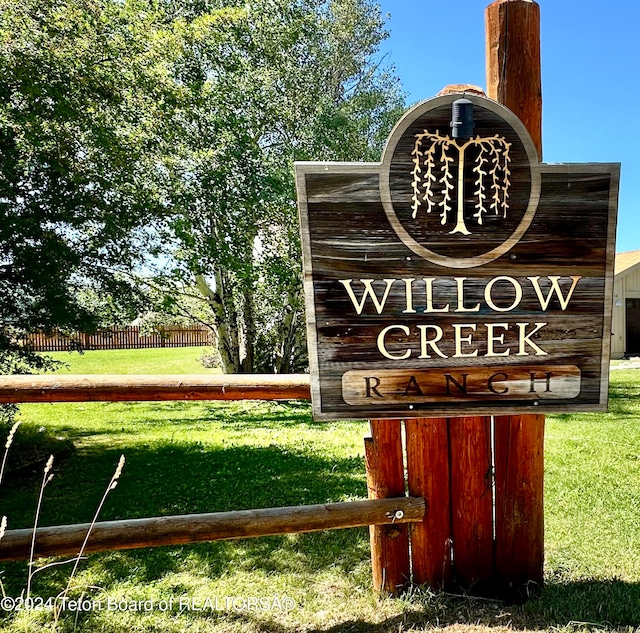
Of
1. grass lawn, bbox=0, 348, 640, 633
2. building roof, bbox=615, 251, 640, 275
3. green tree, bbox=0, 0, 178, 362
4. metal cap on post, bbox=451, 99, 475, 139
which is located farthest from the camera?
building roof, bbox=615, 251, 640, 275

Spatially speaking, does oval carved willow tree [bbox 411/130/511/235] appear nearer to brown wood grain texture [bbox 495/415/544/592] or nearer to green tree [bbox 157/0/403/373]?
brown wood grain texture [bbox 495/415/544/592]

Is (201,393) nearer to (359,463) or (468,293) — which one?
(468,293)

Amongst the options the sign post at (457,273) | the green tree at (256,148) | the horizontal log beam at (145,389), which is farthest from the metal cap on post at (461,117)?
the green tree at (256,148)

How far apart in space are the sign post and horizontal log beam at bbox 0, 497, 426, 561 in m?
0.49

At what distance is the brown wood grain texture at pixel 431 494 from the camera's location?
2.58 metres

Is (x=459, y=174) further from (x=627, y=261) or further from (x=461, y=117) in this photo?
(x=627, y=261)

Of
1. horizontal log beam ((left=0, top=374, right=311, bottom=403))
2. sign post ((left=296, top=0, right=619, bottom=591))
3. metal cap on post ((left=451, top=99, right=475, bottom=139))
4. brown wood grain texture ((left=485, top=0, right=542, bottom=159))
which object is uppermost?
brown wood grain texture ((left=485, top=0, right=542, bottom=159))

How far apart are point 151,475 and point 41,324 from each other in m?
2.01

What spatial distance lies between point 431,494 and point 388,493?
213 mm

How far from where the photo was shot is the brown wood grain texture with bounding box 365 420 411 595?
259 cm

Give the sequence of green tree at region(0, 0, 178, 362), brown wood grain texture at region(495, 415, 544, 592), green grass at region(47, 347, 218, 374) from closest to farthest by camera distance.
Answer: brown wood grain texture at region(495, 415, 544, 592) < green tree at region(0, 0, 178, 362) < green grass at region(47, 347, 218, 374)

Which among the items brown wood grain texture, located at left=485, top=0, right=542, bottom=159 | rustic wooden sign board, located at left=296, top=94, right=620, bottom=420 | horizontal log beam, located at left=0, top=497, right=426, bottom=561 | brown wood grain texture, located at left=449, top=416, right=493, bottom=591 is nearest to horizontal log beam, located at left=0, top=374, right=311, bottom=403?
rustic wooden sign board, located at left=296, top=94, right=620, bottom=420

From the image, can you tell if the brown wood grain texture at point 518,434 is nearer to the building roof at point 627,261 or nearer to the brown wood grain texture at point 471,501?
the brown wood grain texture at point 471,501

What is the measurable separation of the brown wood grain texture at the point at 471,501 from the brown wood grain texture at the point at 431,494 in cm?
4
